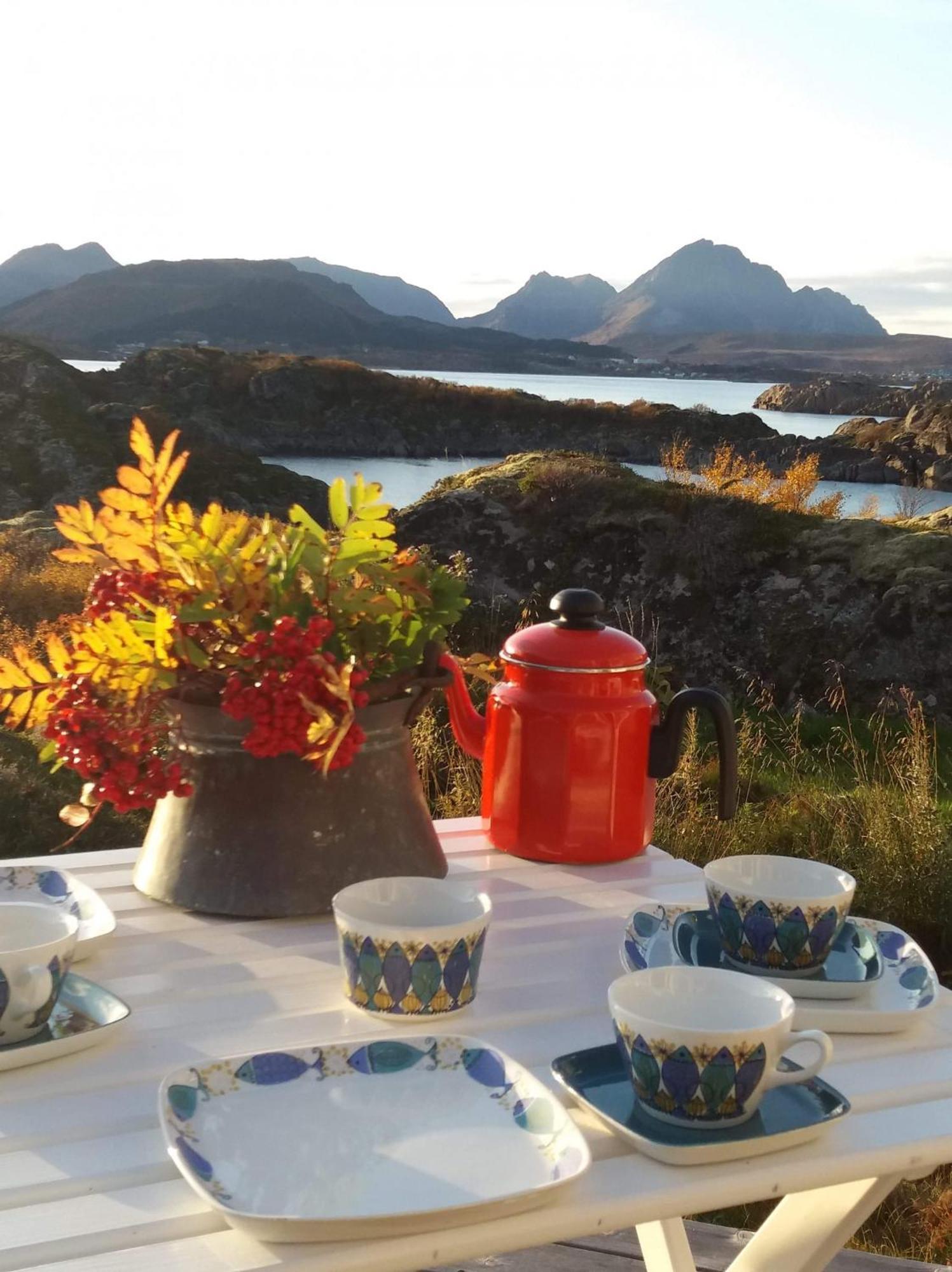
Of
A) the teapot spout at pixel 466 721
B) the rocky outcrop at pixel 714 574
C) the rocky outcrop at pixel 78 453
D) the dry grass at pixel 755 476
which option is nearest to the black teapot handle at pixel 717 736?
the teapot spout at pixel 466 721

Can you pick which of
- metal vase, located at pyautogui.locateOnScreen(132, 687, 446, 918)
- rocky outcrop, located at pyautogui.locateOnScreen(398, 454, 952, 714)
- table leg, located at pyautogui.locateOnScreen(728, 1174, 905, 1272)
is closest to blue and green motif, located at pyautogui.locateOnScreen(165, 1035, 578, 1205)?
table leg, located at pyautogui.locateOnScreen(728, 1174, 905, 1272)

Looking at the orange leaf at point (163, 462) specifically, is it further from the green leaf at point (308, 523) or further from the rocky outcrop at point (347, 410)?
the rocky outcrop at point (347, 410)

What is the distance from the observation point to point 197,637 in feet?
4.30

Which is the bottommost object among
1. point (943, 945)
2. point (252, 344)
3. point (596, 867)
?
point (943, 945)

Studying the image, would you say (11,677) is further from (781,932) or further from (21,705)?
(781,932)

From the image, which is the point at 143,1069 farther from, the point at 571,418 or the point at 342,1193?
the point at 571,418

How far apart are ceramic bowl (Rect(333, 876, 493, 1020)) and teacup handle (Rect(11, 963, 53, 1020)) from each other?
0.25m

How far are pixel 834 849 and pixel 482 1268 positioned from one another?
6.36 feet

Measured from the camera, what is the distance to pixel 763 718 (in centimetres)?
464

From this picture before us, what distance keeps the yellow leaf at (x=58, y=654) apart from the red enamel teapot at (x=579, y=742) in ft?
1.62

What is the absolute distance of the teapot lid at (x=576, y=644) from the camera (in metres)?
1.59

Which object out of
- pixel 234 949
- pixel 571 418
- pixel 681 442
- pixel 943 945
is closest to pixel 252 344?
pixel 571 418

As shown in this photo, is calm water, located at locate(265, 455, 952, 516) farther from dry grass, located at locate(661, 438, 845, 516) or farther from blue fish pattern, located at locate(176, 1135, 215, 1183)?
blue fish pattern, located at locate(176, 1135, 215, 1183)

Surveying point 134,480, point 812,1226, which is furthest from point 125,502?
point 812,1226
